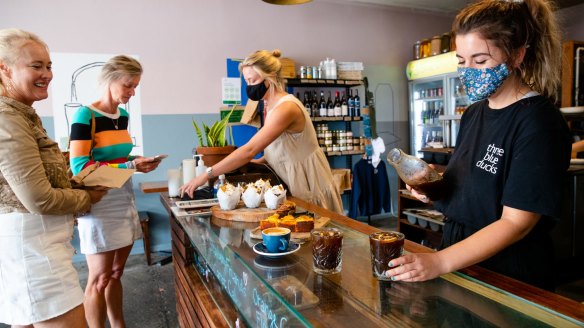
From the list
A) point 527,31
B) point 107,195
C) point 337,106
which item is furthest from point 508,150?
point 337,106

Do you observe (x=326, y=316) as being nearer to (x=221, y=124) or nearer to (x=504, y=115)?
(x=504, y=115)

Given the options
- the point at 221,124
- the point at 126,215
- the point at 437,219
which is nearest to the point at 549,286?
the point at 221,124

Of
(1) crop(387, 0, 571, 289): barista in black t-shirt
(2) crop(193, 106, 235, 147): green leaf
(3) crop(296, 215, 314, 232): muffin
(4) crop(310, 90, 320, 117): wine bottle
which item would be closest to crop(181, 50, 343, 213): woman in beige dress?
(2) crop(193, 106, 235, 147): green leaf

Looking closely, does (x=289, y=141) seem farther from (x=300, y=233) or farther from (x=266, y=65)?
(x=300, y=233)

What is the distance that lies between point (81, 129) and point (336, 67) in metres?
3.70

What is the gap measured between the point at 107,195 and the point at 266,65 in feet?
3.70

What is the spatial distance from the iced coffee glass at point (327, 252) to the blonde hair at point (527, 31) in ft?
2.19

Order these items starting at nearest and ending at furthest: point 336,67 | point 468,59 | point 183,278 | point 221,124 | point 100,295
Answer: point 468,59 → point 183,278 → point 100,295 → point 221,124 → point 336,67

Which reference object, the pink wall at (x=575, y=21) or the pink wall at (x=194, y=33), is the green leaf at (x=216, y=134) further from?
the pink wall at (x=575, y=21)

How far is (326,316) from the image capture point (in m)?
0.78

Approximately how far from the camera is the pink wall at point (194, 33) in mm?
4145

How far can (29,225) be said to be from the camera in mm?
1406

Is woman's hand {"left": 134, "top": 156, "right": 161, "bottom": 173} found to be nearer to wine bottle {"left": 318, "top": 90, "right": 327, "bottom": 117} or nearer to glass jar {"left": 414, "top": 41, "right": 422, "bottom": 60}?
wine bottle {"left": 318, "top": 90, "right": 327, "bottom": 117}

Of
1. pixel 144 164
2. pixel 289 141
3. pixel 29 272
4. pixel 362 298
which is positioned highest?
pixel 289 141
